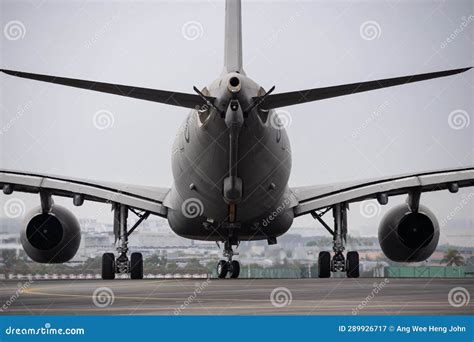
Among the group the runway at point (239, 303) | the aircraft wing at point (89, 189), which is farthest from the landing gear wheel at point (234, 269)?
the runway at point (239, 303)

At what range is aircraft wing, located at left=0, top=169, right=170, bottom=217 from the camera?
2759 centimetres

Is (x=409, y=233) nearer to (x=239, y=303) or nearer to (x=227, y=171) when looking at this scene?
(x=227, y=171)

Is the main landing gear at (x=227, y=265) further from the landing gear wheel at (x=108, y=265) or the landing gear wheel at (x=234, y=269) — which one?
the landing gear wheel at (x=108, y=265)

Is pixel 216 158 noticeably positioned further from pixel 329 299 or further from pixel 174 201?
pixel 329 299

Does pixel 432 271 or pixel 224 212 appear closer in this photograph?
pixel 224 212

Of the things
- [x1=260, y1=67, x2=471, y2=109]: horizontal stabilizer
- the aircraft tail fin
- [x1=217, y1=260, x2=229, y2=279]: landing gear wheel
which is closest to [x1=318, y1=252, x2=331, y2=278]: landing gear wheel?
[x1=217, y1=260, x2=229, y2=279]: landing gear wheel

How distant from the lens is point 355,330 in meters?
9.24

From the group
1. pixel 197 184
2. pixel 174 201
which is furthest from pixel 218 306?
pixel 174 201

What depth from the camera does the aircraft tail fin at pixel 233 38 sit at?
23.6m

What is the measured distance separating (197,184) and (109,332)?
1623 centimetres

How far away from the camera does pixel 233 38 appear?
2453cm

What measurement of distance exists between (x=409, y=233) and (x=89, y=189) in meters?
10.8

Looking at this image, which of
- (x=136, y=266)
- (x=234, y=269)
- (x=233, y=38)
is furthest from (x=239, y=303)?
(x=234, y=269)

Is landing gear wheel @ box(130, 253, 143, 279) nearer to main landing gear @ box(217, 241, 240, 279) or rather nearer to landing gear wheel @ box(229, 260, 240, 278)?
main landing gear @ box(217, 241, 240, 279)
